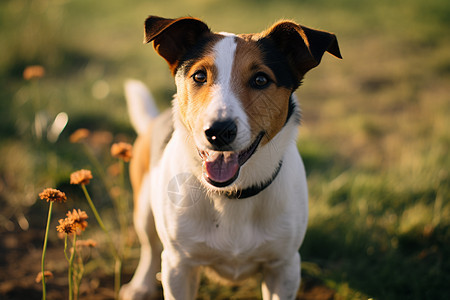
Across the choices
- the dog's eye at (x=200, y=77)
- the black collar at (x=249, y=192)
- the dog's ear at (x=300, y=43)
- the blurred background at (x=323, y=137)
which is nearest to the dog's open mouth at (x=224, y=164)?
the black collar at (x=249, y=192)

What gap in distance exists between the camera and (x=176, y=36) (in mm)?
2605

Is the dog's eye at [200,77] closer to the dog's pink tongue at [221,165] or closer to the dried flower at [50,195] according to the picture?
the dog's pink tongue at [221,165]

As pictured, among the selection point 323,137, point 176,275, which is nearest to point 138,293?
point 176,275

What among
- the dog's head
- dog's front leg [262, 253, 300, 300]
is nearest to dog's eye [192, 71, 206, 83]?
the dog's head

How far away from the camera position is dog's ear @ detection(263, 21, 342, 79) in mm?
2254

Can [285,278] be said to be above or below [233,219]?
below

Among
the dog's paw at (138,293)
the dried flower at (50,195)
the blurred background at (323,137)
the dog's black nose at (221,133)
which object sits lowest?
the dog's paw at (138,293)

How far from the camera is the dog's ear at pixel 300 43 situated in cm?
225

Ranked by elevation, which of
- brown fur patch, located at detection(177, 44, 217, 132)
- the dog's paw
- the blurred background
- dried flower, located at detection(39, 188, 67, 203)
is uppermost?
brown fur patch, located at detection(177, 44, 217, 132)

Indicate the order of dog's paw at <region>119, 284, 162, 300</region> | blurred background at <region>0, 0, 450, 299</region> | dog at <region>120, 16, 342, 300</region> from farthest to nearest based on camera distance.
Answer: blurred background at <region>0, 0, 450, 299</region>
dog's paw at <region>119, 284, 162, 300</region>
dog at <region>120, 16, 342, 300</region>

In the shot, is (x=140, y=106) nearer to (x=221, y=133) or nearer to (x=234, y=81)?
(x=234, y=81)

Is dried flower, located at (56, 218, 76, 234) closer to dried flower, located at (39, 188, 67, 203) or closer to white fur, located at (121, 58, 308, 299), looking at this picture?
dried flower, located at (39, 188, 67, 203)

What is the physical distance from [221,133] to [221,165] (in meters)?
0.29

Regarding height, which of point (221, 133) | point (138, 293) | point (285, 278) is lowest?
point (138, 293)
